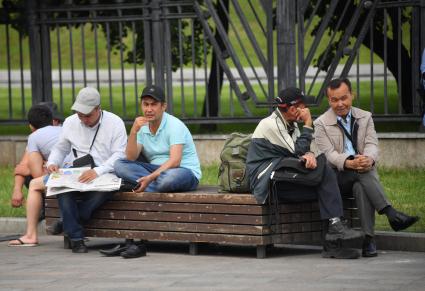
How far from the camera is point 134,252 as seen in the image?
33.0 ft

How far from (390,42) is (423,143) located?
407 centimetres

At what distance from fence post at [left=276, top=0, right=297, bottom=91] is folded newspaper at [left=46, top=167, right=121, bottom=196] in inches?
178

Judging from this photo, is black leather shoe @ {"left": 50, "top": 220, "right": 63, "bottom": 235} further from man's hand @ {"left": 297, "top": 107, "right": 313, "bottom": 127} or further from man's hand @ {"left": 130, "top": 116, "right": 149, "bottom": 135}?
man's hand @ {"left": 297, "top": 107, "right": 313, "bottom": 127}

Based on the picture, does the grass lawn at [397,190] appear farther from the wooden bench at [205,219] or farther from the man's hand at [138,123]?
the man's hand at [138,123]

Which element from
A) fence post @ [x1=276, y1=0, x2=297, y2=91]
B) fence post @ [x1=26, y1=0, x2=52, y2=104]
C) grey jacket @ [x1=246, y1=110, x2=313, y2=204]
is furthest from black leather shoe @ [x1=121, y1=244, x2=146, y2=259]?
fence post @ [x1=26, y1=0, x2=52, y2=104]

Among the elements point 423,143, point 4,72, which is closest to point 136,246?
point 423,143

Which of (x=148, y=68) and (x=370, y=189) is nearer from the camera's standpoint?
(x=370, y=189)

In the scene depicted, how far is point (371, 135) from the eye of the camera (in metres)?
10.1

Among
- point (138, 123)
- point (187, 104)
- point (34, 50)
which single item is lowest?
point (138, 123)

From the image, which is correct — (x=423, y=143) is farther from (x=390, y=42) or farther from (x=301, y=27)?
(x=390, y=42)

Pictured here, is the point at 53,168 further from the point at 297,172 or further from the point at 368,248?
the point at 368,248

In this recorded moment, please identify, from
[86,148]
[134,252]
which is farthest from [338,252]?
[86,148]

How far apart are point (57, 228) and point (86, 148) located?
2.34 feet

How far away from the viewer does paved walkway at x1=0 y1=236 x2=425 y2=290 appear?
330 inches
